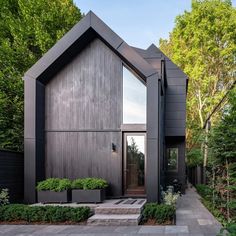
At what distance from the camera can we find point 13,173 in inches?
445

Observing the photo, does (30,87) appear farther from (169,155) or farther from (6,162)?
(169,155)

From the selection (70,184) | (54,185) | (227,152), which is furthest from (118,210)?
(227,152)

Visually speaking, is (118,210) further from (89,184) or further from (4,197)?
(4,197)

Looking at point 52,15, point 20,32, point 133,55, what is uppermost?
point 52,15

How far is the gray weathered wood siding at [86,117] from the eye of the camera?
1194cm

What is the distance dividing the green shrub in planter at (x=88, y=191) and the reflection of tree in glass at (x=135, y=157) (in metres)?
1.41

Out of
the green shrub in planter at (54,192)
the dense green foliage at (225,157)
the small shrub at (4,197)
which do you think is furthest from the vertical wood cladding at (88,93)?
the dense green foliage at (225,157)

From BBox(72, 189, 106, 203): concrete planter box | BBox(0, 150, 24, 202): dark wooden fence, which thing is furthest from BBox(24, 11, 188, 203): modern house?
BBox(72, 189, 106, 203): concrete planter box

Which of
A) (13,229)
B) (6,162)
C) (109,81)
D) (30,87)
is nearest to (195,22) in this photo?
(109,81)

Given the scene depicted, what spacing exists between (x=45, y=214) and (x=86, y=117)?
4.18 meters

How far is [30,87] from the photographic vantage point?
11703 mm

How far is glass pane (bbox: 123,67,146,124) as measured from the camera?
39.0 ft

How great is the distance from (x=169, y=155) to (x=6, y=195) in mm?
9170

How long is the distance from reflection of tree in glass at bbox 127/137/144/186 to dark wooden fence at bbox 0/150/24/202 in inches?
144
